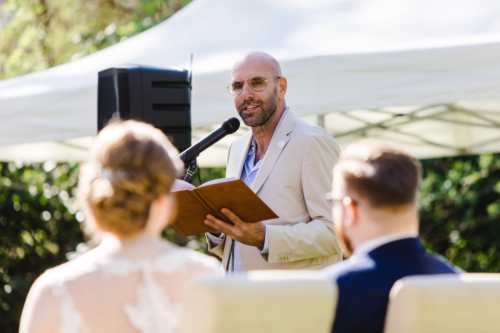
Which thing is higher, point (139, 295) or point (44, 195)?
point (139, 295)

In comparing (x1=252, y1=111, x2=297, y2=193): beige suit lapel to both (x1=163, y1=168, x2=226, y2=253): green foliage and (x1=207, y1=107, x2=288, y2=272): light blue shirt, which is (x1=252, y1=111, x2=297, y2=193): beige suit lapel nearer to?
(x1=207, y1=107, x2=288, y2=272): light blue shirt

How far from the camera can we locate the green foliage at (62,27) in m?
10.2

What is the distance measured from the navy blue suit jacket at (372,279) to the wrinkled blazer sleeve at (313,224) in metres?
1.44

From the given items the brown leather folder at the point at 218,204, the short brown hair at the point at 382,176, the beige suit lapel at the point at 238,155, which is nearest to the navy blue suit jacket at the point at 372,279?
the short brown hair at the point at 382,176

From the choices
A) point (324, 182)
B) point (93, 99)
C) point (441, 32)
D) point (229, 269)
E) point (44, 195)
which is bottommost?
point (44, 195)

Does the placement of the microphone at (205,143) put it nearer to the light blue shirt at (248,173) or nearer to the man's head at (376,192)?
the light blue shirt at (248,173)

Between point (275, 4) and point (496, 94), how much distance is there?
2.05m

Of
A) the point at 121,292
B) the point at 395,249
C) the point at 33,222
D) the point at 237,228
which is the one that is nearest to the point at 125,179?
the point at 121,292

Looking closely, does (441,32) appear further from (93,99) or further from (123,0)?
(123,0)

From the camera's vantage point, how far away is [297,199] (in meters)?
3.61

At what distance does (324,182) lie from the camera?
141 inches

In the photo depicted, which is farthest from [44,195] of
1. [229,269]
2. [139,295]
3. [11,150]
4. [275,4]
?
[139,295]

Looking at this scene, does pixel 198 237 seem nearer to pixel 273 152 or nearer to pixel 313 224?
pixel 273 152

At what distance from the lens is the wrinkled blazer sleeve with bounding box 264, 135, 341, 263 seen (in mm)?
3445
